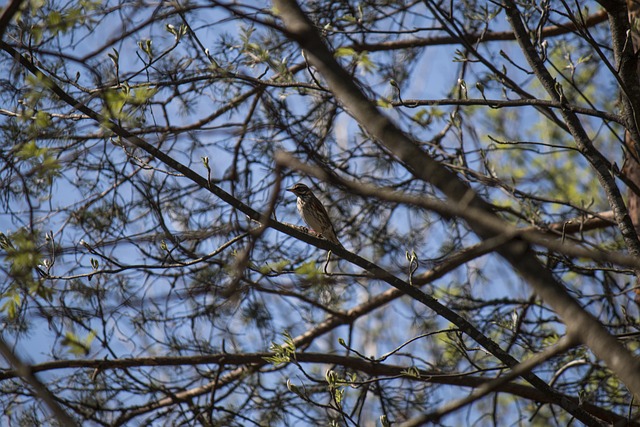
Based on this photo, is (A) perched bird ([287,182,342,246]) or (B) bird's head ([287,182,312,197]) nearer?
(A) perched bird ([287,182,342,246])

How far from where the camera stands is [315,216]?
6227mm

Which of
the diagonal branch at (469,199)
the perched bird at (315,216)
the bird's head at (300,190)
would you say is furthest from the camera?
the bird's head at (300,190)

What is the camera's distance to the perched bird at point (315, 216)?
20.3 ft

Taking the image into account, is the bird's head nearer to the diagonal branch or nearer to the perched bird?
the perched bird

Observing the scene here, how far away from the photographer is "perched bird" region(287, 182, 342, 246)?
243 inches

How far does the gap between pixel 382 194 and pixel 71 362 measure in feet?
12.0

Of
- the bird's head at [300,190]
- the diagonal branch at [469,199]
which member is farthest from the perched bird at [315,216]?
the diagonal branch at [469,199]

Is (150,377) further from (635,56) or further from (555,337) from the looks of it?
(635,56)

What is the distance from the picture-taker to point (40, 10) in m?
4.49

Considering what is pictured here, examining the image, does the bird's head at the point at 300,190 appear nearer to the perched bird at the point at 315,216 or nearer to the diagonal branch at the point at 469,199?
the perched bird at the point at 315,216

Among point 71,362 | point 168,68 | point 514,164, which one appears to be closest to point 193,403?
point 71,362

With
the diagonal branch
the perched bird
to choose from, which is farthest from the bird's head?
the diagonal branch

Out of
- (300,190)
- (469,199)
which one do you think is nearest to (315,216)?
(300,190)

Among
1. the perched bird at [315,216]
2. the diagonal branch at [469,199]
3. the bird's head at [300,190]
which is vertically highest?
the bird's head at [300,190]
